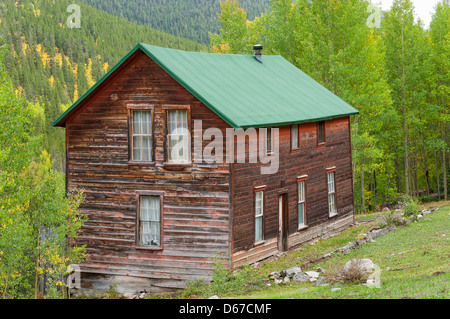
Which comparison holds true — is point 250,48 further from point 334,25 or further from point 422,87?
point 422,87

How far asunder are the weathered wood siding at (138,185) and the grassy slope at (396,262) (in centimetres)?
312

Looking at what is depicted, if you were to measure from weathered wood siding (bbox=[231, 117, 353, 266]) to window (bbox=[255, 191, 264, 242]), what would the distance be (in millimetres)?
211

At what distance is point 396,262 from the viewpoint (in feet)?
68.2

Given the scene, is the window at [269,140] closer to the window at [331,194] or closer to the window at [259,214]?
the window at [259,214]

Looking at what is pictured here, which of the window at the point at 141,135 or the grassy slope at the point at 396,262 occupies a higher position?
the window at the point at 141,135

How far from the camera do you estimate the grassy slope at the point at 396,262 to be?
1548cm

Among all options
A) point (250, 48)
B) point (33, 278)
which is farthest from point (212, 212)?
point (250, 48)

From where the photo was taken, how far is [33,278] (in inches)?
992

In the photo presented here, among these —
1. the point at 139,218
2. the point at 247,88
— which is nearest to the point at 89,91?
the point at 139,218

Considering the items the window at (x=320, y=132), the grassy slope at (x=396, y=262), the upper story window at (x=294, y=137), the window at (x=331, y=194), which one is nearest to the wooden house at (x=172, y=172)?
the upper story window at (x=294, y=137)

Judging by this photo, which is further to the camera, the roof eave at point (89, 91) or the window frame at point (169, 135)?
the roof eave at point (89, 91)

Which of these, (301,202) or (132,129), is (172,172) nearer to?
(132,129)

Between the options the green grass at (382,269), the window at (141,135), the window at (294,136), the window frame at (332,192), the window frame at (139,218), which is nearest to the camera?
the green grass at (382,269)

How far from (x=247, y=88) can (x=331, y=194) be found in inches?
330
